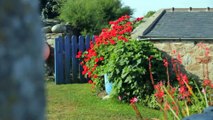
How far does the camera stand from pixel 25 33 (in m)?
0.57

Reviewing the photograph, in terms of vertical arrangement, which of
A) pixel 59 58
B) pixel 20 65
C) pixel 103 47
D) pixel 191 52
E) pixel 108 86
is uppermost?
pixel 20 65

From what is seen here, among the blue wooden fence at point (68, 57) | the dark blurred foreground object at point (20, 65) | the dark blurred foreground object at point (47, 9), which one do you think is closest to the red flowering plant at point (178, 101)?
the dark blurred foreground object at point (20, 65)

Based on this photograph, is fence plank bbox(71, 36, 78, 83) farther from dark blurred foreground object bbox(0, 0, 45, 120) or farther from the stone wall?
dark blurred foreground object bbox(0, 0, 45, 120)

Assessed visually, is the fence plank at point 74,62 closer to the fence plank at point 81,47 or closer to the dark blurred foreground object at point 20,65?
the fence plank at point 81,47

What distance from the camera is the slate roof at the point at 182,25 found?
973 centimetres

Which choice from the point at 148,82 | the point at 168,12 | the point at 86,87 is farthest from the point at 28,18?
the point at 86,87

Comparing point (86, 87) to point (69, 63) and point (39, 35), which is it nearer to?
point (69, 63)

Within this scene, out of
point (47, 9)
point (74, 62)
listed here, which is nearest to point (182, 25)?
point (74, 62)

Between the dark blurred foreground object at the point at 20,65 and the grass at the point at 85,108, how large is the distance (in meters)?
7.19

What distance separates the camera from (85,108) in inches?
352

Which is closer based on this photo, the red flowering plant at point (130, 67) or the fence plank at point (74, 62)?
the red flowering plant at point (130, 67)

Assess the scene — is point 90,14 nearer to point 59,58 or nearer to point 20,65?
point 59,58

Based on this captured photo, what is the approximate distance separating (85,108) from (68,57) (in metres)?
5.28

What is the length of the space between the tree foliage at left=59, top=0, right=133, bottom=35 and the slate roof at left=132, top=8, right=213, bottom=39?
680 cm
